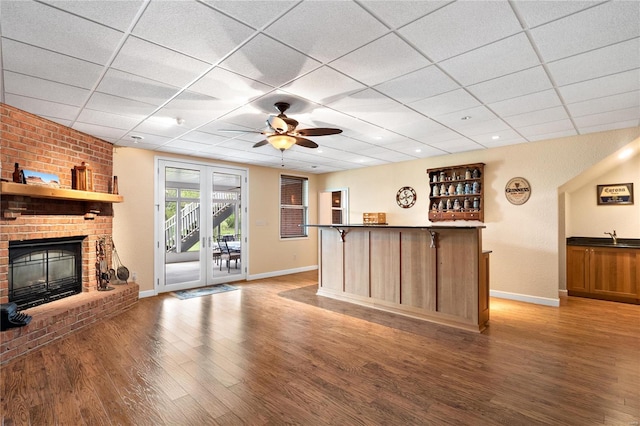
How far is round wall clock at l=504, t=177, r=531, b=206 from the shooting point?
517 cm

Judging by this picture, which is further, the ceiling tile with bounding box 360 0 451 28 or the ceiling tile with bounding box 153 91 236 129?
the ceiling tile with bounding box 153 91 236 129

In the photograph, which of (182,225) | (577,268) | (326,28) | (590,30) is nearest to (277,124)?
(326,28)

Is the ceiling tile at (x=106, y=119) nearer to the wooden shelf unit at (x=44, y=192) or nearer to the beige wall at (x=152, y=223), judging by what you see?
the wooden shelf unit at (x=44, y=192)

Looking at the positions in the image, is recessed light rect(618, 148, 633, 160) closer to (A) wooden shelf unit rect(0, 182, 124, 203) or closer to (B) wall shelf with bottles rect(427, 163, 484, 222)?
(B) wall shelf with bottles rect(427, 163, 484, 222)

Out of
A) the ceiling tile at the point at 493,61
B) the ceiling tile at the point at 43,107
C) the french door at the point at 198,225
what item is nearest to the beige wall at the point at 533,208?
the ceiling tile at the point at 493,61

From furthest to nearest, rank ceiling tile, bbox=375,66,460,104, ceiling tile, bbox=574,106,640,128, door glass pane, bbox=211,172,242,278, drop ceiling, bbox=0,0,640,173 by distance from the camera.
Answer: door glass pane, bbox=211,172,242,278 → ceiling tile, bbox=574,106,640,128 → ceiling tile, bbox=375,66,460,104 → drop ceiling, bbox=0,0,640,173

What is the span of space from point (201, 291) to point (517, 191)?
597cm

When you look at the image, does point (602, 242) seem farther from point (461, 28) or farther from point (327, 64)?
point (327, 64)

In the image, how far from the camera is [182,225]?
20.2ft

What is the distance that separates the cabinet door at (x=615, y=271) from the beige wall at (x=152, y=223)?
19.2ft

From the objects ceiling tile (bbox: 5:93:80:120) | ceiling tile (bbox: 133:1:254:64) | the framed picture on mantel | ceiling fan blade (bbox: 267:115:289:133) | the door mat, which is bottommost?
the door mat

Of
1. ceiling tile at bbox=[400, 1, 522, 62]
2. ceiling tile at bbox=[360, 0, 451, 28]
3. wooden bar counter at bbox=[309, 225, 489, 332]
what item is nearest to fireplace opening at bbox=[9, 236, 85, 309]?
wooden bar counter at bbox=[309, 225, 489, 332]

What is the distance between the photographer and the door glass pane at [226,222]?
21.6 ft

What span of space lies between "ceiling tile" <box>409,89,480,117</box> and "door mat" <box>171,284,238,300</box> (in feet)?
15.6
